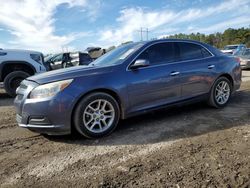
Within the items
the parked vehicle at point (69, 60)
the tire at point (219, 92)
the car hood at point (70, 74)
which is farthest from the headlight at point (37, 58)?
the parked vehicle at point (69, 60)

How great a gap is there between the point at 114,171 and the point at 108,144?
0.85m

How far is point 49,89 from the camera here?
3.68 meters

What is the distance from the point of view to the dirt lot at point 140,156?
272cm

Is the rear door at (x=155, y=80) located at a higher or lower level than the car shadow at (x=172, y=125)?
higher

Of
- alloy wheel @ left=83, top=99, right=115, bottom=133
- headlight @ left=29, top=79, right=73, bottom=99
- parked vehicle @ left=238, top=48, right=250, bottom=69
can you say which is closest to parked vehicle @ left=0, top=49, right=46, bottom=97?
headlight @ left=29, top=79, right=73, bottom=99

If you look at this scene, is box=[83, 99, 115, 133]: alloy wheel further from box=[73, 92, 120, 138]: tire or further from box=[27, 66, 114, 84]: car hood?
box=[27, 66, 114, 84]: car hood

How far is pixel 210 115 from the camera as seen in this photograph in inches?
196

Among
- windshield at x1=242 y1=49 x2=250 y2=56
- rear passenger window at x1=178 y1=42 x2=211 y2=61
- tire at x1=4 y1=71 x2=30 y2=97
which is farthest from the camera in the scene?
windshield at x1=242 y1=49 x2=250 y2=56

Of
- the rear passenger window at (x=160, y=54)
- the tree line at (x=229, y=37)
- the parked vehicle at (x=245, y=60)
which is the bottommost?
the parked vehicle at (x=245, y=60)

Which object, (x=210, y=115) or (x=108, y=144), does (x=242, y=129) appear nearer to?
(x=210, y=115)

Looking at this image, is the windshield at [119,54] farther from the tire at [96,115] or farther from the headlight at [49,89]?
the headlight at [49,89]

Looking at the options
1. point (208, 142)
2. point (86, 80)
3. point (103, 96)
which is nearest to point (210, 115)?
point (208, 142)

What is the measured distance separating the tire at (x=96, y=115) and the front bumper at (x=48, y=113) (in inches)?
Answer: 6.4

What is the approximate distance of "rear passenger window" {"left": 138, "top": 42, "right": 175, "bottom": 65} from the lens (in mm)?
4570
